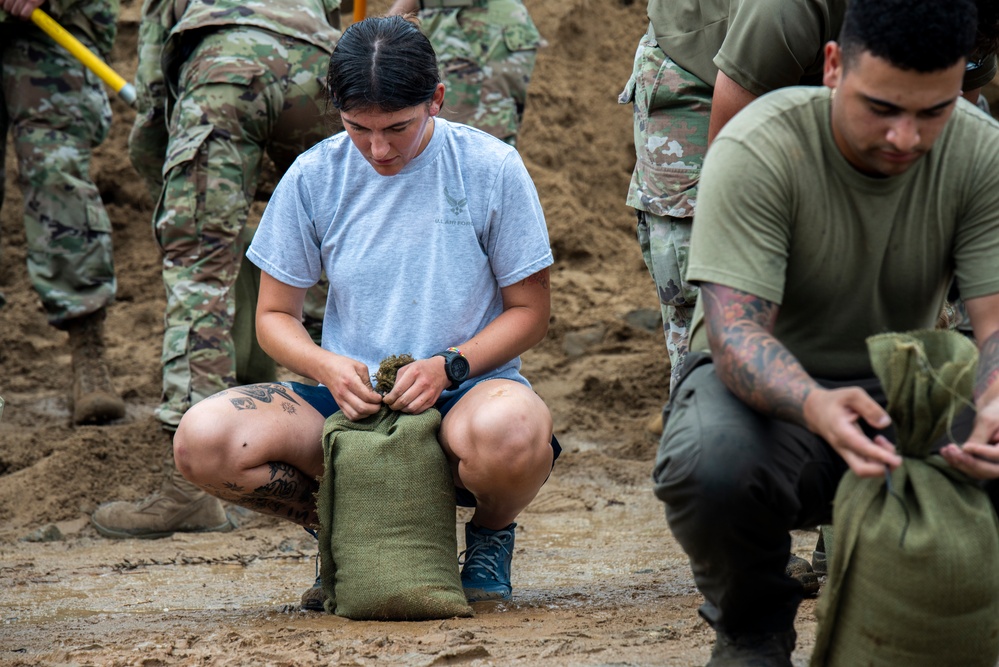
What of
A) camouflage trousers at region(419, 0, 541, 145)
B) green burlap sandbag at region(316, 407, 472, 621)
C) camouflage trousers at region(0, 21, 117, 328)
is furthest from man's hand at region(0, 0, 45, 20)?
green burlap sandbag at region(316, 407, 472, 621)

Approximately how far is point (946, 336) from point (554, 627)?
1.13m

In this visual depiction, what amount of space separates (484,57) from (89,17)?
1.64 m

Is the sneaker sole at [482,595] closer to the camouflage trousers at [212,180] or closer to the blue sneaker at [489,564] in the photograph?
the blue sneaker at [489,564]

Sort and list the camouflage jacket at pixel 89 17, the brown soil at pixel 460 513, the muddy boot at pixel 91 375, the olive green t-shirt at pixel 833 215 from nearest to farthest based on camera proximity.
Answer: the olive green t-shirt at pixel 833 215, the brown soil at pixel 460 513, the camouflage jacket at pixel 89 17, the muddy boot at pixel 91 375

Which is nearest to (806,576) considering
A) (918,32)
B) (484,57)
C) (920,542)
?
(920,542)

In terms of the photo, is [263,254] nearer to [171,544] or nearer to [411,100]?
[411,100]

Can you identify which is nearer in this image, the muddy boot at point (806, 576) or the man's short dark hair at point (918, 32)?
the man's short dark hair at point (918, 32)

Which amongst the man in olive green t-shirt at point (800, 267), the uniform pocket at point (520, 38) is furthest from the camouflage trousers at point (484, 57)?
the man in olive green t-shirt at point (800, 267)

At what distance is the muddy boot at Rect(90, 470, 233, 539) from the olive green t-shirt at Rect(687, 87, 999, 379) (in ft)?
7.79

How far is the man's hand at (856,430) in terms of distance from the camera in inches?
79.8

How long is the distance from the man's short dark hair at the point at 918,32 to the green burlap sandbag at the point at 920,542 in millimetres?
474

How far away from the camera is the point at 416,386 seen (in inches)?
116

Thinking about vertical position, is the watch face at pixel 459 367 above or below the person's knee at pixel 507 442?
above

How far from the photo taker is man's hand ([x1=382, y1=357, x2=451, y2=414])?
296cm
